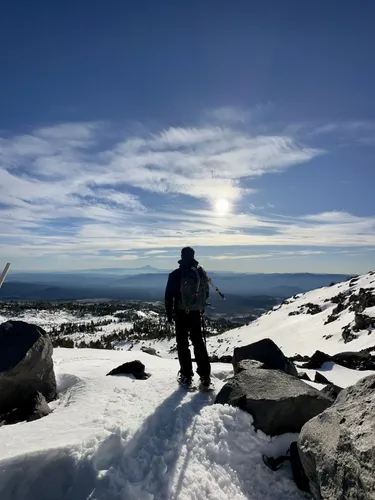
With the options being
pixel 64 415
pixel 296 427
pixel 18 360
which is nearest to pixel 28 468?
pixel 64 415

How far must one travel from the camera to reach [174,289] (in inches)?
345

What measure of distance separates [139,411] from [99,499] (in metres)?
2.66

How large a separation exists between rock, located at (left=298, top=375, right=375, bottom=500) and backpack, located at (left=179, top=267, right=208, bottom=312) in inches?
154

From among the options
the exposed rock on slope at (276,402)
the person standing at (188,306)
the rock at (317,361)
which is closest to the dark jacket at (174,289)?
the person standing at (188,306)

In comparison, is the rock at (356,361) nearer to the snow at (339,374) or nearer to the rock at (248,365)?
the snow at (339,374)

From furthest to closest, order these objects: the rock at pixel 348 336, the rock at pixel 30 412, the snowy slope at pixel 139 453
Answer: the rock at pixel 348 336 → the rock at pixel 30 412 → the snowy slope at pixel 139 453

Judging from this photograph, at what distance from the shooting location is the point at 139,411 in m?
7.05

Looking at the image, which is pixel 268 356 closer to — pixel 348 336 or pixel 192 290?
pixel 192 290

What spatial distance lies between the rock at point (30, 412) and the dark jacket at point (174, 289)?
11.0 feet

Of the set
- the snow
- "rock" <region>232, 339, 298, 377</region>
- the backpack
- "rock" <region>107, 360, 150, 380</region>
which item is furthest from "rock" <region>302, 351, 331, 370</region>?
the backpack

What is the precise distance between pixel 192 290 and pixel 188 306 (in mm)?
410

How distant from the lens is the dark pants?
8844 mm

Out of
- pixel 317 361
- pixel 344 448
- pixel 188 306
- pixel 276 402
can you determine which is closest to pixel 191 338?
pixel 188 306

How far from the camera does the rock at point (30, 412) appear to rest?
22.6 feet
